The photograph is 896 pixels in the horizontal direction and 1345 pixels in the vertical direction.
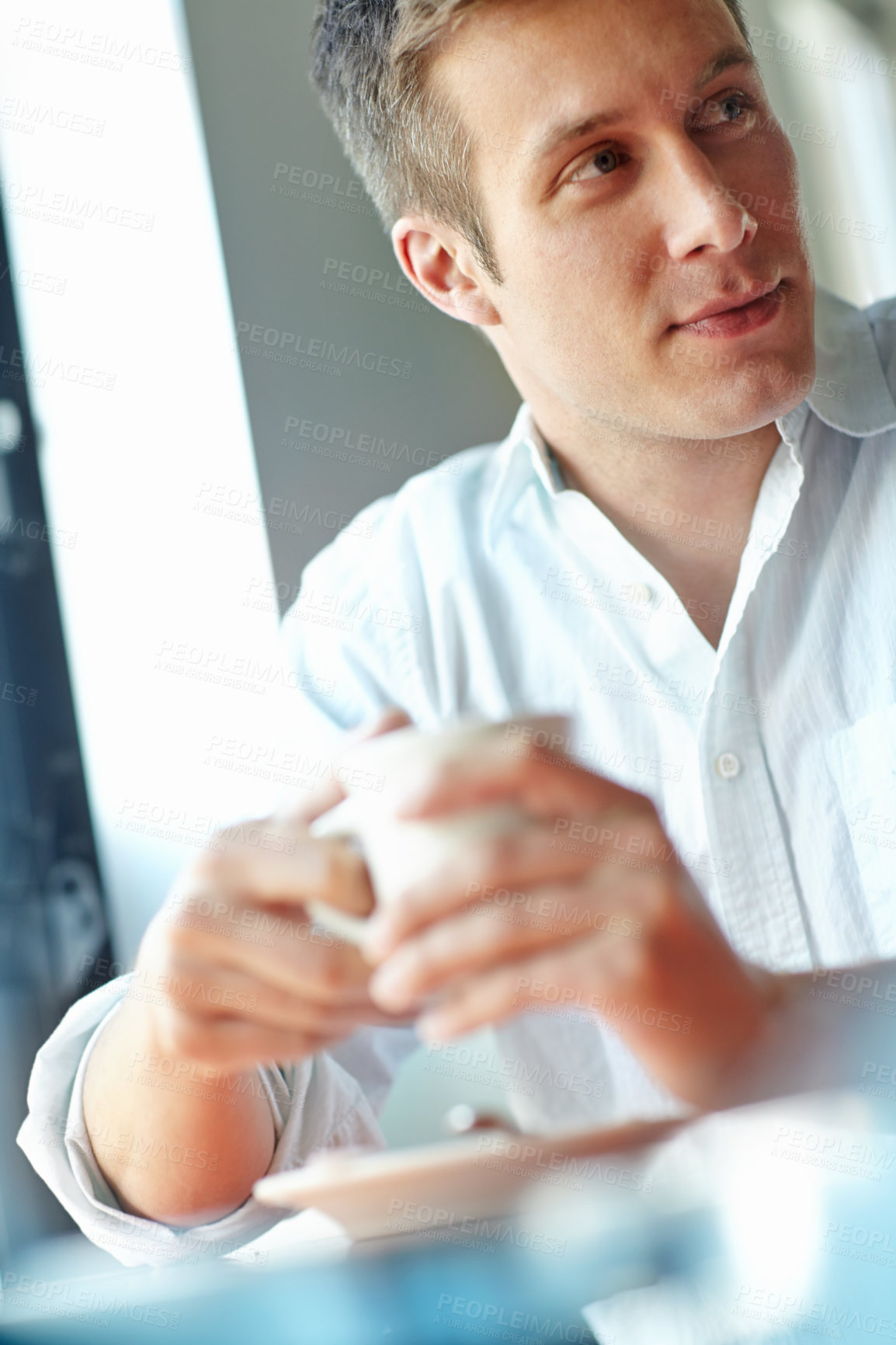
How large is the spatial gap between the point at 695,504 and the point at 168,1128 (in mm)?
467

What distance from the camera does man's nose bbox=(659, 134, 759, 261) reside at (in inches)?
21.9

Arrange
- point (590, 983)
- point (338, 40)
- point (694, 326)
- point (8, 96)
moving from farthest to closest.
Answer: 1. point (8, 96)
2. point (338, 40)
3. point (694, 326)
4. point (590, 983)

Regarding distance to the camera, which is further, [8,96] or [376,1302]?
[8,96]

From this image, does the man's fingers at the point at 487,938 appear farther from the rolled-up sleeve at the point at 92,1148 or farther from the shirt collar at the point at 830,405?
the shirt collar at the point at 830,405

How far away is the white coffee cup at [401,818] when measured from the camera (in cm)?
28

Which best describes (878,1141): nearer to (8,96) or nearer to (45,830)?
(45,830)

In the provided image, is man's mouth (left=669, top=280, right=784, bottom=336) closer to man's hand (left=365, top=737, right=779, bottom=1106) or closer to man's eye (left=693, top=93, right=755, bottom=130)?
man's eye (left=693, top=93, right=755, bottom=130)

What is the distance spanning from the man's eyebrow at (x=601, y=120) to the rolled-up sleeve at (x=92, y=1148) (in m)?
0.50

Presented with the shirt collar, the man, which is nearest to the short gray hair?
the man

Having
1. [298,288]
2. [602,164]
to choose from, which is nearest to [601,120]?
[602,164]

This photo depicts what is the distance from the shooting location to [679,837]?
24.0 inches

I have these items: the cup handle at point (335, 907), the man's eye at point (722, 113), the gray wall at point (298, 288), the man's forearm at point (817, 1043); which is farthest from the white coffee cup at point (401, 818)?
the gray wall at point (298, 288)

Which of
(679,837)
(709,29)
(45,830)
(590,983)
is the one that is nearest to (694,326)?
(709,29)

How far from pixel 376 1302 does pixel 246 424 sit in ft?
2.44
